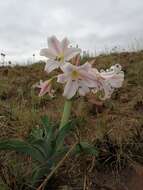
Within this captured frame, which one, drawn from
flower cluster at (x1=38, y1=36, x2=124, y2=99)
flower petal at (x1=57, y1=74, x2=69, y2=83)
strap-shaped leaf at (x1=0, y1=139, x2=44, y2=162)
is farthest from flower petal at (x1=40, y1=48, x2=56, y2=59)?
strap-shaped leaf at (x1=0, y1=139, x2=44, y2=162)

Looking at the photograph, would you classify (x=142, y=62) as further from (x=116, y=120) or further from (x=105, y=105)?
(x=116, y=120)

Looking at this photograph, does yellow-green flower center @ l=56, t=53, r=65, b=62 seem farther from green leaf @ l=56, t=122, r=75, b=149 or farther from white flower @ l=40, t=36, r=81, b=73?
green leaf @ l=56, t=122, r=75, b=149

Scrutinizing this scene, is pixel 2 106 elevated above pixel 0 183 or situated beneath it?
elevated above

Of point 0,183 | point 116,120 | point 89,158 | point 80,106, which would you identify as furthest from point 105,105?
point 0,183

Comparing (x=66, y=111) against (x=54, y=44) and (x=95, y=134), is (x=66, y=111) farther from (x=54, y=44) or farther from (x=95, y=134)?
(x=95, y=134)

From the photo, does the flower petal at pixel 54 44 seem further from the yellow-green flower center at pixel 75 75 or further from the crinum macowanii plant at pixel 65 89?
the yellow-green flower center at pixel 75 75

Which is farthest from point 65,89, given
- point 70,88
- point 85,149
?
point 85,149
